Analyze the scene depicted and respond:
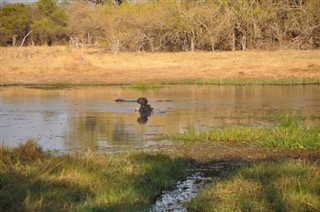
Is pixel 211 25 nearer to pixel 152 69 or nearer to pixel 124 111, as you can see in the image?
pixel 152 69

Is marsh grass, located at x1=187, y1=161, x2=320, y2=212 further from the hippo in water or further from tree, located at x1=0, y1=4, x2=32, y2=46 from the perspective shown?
tree, located at x1=0, y1=4, x2=32, y2=46

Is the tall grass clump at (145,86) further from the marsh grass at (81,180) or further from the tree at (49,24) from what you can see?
the tree at (49,24)

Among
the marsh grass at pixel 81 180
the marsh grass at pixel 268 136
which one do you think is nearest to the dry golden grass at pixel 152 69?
the marsh grass at pixel 268 136

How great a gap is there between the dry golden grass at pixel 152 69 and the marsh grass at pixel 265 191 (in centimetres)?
1838

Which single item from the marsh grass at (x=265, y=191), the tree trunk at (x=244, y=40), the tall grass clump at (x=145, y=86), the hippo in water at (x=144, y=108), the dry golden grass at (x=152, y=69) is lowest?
the marsh grass at (x=265, y=191)

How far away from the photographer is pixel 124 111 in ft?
56.6

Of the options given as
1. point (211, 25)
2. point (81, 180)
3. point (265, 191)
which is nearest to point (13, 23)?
point (211, 25)

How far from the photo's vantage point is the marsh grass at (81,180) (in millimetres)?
6906

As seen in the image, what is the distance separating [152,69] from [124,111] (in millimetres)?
12139

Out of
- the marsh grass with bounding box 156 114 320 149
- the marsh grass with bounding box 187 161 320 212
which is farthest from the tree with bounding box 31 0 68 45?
the marsh grass with bounding box 187 161 320 212

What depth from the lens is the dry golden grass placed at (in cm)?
2695

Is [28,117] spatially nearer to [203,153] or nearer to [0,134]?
[0,134]

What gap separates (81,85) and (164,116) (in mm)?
10219

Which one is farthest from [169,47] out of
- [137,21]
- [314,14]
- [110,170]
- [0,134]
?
[110,170]
